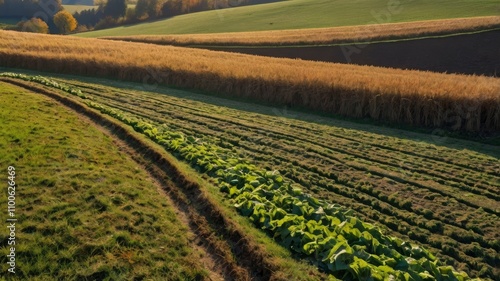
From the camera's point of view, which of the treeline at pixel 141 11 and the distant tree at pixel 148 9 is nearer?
the distant tree at pixel 148 9

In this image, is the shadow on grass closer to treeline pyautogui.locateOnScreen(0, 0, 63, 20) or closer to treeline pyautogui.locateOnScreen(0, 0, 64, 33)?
treeline pyautogui.locateOnScreen(0, 0, 64, 33)

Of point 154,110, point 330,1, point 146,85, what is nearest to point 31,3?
point 330,1

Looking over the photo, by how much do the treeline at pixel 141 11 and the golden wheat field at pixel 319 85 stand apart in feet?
275

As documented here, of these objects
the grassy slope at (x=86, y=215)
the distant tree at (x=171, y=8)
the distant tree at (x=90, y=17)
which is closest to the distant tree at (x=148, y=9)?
the distant tree at (x=171, y=8)

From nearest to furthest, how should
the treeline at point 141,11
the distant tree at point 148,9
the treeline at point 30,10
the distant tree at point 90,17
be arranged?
the treeline at point 30,10, the distant tree at point 148,9, the treeline at point 141,11, the distant tree at point 90,17

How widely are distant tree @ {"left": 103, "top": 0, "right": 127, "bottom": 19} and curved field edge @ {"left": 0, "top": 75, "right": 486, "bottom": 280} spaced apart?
112m

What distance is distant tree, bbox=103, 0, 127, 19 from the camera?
4373 inches

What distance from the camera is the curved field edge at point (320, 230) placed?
6.34m

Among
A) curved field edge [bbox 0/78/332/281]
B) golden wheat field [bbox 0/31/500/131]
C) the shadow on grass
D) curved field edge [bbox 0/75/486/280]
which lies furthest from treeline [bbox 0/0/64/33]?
curved field edge [bbox 0/75/486/280]

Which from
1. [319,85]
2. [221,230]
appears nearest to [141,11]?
[319,85]

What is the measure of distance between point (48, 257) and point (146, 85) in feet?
60.9

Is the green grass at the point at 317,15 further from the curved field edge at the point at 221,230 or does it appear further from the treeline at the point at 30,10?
the curved field edge at the point at 221,230

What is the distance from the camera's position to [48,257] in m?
6.30

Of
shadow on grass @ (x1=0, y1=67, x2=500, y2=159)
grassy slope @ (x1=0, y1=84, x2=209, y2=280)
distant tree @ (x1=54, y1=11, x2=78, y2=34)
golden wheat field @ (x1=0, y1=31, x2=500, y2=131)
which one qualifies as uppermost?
distant tree @ (x1=54, y1=11, x2=78, y2=34)
